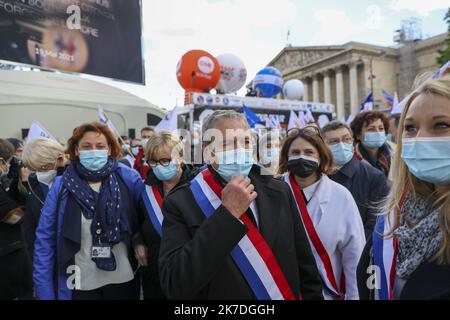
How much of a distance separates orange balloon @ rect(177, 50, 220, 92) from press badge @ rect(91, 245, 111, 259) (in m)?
11.2

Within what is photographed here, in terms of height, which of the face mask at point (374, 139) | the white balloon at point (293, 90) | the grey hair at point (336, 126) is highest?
the white balloon at point (293, 90)

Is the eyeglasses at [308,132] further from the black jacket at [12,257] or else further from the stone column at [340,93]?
the stone column at [340,93]

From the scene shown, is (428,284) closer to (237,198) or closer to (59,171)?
(237,198)

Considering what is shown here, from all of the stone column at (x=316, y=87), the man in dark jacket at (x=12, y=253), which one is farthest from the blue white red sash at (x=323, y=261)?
the stone column at (x=316, y=87)

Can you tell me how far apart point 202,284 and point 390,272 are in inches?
29.2

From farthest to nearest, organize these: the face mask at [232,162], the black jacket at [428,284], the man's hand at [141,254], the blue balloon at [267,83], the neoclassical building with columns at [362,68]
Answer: the neoclassical building with columns at [362,68]
the blue balloon at [267,83]
the man's hand at [141,254]
the face mask at [232,162]
the black jacket at [428,284]

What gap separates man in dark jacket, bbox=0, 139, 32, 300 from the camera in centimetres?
304

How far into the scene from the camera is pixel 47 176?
319 centimetres

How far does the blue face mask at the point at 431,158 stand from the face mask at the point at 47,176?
3.00 meters

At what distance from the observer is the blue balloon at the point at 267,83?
56.4 ft

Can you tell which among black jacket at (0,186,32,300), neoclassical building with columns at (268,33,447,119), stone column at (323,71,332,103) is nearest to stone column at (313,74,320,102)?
neoclassical building with columns at (268,33,447,119)

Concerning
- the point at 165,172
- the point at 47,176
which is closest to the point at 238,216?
the point at 165,172

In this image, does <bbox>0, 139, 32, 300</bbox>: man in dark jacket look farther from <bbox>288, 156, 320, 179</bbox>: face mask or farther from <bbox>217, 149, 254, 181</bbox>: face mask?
<bbox>288, 156, 320, 179</bbox>: face mask

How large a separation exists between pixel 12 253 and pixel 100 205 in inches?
51.1
